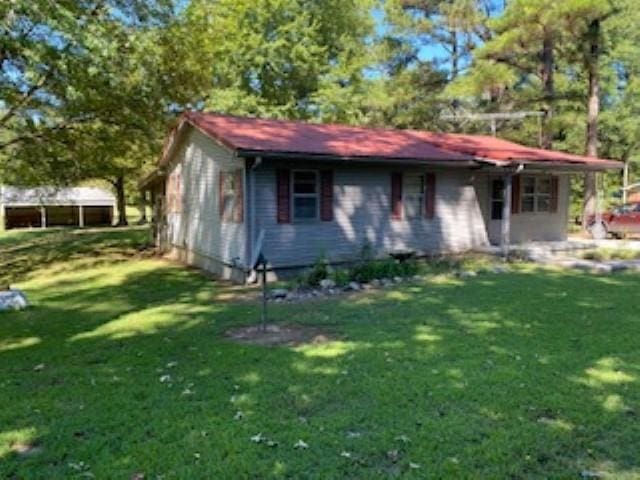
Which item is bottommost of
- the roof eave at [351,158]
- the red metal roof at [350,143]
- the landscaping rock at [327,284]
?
the landscaping rock at [327,284]

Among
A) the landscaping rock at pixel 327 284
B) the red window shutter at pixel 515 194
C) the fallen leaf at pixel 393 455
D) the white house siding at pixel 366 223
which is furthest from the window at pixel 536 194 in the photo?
the fallen leaf at pixel 393 455

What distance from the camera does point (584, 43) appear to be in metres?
21.1

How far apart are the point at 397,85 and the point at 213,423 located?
2396cm

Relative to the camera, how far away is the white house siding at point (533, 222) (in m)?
16.1

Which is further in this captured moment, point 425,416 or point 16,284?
point 16,284

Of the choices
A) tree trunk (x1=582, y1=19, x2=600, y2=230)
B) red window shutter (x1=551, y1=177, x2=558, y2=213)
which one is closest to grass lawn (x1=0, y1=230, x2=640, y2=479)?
red window shutter (x1=551, y1=177, x2=558, y2=213)

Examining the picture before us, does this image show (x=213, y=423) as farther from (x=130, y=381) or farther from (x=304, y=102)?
(x=304, y=102)

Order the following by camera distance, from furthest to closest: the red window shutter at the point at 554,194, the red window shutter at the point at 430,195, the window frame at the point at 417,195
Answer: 1. the red window shutter at the point at 554,194
2. the red window shutter at the point at 430,195
3. the window frame at the point at 417,195

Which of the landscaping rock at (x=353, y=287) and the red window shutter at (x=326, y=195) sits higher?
the red window shutter at (x=326, y=195)

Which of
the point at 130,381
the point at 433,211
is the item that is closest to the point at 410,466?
the point at 130,381

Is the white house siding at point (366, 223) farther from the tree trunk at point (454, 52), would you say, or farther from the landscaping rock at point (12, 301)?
the tree trunk at point (454, 52)

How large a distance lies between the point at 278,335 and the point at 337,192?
6.28 m

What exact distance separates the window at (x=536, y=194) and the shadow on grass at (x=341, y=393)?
8492 mm

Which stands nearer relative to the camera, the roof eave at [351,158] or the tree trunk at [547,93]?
the roof eave at [351,158]
